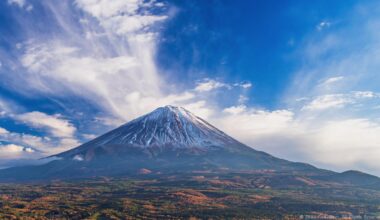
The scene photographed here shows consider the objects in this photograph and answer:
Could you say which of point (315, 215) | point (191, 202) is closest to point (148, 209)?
point (191, 202)

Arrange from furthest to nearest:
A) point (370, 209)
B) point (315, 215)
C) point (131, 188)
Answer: point (131, 188), point (370, 209), point (315, 215)

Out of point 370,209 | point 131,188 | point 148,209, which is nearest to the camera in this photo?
point 148,209

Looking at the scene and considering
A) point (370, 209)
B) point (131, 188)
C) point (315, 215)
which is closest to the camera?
point (315, 215)

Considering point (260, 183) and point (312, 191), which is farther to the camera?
point (260, 183)

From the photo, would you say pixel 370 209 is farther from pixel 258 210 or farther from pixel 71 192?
pixel 71 192

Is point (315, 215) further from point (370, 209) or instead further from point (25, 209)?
point (25, 209)

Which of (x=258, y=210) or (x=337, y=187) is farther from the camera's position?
(x=337, y=187)

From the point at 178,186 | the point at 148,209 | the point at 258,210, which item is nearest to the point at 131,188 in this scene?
the point at 178,186

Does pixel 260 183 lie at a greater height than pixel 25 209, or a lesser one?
greater

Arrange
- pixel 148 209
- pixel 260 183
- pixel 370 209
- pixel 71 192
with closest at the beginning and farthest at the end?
1. pixel 148 209
2. pixel 370 209
3. pixel 71 192
4. pixel 260 183
